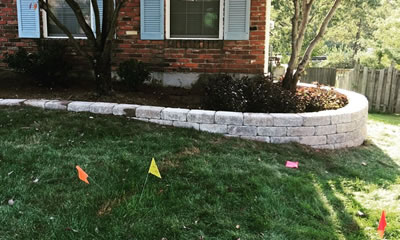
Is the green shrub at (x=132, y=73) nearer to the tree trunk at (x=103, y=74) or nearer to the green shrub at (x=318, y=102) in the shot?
the tree trunk at (x=103, y=74)

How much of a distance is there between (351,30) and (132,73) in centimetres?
2392

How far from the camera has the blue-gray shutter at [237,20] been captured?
614 centimetres

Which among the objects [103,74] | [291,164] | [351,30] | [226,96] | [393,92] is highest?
[351,30]

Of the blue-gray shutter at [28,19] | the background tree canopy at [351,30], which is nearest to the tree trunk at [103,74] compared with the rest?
the blue-gray shutter at [28,19]

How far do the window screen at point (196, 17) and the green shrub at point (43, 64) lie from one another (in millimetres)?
2109

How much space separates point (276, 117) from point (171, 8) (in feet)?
10.4

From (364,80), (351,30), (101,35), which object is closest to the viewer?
(101,35)

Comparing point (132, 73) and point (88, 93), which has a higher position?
point (132, 73)

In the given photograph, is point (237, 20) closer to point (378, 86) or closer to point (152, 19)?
point (152, 19)

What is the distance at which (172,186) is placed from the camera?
295 cm

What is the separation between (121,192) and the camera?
110 inches

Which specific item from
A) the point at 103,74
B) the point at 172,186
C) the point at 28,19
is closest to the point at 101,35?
the point at 103,74

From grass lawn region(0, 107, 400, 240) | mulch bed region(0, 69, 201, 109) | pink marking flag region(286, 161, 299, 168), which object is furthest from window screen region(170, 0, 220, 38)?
pink marking flag region(286, 161, 299, 168)

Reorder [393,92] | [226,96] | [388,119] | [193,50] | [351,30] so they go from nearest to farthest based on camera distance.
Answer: [226,96], [193,50], [388,119], [393,92], [351,30]
